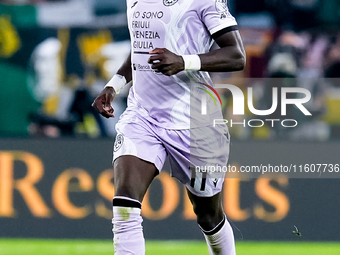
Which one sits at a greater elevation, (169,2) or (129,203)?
(169,2)

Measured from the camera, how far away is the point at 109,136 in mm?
6418

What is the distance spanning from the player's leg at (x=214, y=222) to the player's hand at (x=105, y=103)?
2.26ft

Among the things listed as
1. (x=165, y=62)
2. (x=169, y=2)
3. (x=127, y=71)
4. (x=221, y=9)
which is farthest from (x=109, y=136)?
(x=165, y=62)

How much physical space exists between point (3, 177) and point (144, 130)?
9.86 ft

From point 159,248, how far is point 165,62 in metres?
3.07

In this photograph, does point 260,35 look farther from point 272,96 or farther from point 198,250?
point 198,250

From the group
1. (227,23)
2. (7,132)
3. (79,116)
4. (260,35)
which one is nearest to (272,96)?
(260,35)

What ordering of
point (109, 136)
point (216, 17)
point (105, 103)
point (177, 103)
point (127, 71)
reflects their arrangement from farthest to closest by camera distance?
point (109, 136), point (127, 71), point (105, 103), point (177, 103), point (216, 17)

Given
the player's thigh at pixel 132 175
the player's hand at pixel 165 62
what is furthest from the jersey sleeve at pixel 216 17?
the player's thigh at pixel 132 175

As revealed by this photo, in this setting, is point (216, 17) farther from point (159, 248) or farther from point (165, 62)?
point (159, 248)

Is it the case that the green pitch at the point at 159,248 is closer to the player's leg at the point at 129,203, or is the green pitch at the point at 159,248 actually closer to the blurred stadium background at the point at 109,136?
the blurred stadium background at the point at 109,136

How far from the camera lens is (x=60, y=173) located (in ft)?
20.1

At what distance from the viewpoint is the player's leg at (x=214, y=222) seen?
370 centimetres

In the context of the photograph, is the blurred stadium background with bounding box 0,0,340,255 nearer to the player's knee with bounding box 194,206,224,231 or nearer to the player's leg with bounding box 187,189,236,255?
the player's leg with bounding box 187,189,236,255
